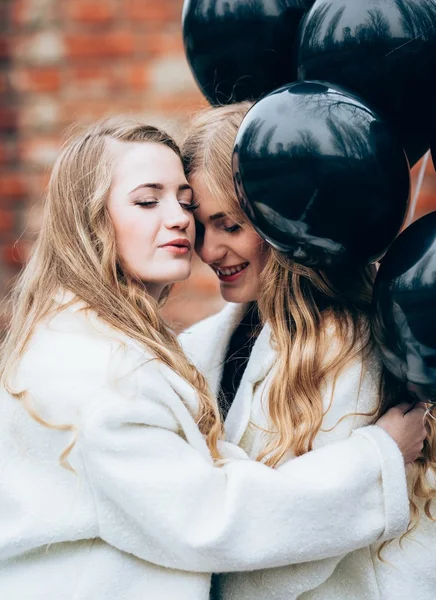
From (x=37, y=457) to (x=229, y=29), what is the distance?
967 millimetres

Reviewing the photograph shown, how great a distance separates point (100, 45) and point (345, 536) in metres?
2.40

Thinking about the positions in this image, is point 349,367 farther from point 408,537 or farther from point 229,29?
point 229,29

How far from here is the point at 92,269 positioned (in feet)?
5.82

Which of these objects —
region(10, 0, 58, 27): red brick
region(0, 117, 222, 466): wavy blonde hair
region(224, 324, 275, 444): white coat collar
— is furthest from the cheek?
region(10, 0, 58, 27): red brick

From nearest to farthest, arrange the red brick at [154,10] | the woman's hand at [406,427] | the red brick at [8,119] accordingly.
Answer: the woman's hand at [406,427], the red brick at [154,10], the red brick at [8,119]

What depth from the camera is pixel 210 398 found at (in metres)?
1.75

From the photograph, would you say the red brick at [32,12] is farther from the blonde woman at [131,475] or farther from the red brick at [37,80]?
the blonde woman at [131,475]

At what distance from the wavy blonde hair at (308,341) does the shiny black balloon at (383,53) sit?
1.06 ft

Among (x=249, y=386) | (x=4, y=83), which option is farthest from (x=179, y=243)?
(x=4, y=83)

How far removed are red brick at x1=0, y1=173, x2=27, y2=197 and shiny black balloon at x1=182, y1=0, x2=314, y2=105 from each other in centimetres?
176

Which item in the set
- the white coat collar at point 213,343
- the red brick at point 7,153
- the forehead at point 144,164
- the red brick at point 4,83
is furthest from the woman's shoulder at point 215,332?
the red brick at point 4,83

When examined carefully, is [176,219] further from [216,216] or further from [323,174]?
[323,174]

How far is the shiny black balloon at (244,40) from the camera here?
1.68 m

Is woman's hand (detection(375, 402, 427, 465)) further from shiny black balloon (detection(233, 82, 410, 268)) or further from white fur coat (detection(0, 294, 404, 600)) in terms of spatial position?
shiny black balloon (detection(233, 82, 410, 268))
